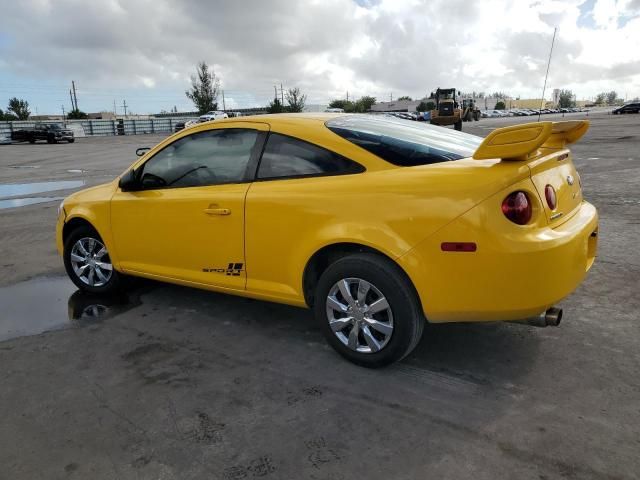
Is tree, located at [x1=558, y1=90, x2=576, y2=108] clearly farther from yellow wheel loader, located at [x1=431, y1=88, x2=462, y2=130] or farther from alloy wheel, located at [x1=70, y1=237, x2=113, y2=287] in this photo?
alloy wheel, located at [x1=70, y1=237, x2=113, y2=287]

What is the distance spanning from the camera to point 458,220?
279 centimetres

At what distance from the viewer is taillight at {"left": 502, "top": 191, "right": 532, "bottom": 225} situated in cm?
277

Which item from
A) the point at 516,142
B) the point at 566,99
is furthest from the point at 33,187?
the point at 566,99

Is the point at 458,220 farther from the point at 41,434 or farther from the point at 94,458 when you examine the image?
the point at 41,434

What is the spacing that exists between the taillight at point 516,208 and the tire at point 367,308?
668mm

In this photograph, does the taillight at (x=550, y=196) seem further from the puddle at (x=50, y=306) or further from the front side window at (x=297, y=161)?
the puddle at (x=50, y=306)

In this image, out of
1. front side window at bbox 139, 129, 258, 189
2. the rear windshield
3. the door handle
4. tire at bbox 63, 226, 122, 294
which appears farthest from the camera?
tire at bbox 63, 226, 122, 294

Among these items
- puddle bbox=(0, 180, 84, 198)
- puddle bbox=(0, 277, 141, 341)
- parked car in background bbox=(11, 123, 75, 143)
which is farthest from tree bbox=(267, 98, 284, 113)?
puddle bbox=(0, 277, 141, 341)

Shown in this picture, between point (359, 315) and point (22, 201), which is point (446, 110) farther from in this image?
point (359, 315)

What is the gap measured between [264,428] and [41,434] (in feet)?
3.80

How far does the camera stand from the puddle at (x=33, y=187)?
11.8 meters

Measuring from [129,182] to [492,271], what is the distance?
119 inches

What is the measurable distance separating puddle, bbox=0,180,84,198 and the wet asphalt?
814cm

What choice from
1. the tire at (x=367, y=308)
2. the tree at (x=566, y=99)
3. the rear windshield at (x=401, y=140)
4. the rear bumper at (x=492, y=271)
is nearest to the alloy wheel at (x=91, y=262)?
the tire at (x=367, y=308)
